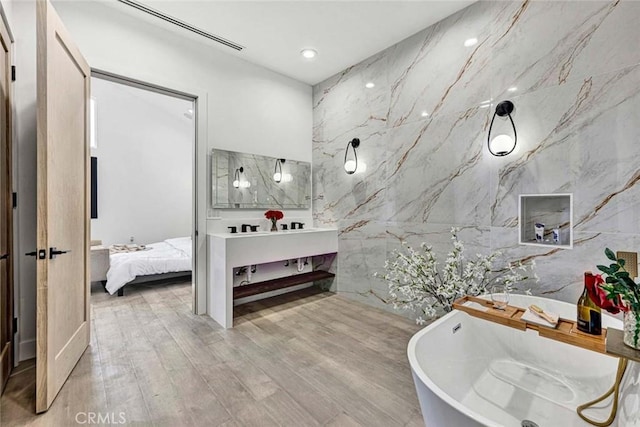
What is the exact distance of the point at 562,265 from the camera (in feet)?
6.81

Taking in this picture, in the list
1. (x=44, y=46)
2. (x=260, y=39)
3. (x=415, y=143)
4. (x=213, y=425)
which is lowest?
(x=213, y=425)

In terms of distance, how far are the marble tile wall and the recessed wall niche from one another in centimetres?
5

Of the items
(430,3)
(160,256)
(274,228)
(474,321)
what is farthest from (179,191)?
(474,321)

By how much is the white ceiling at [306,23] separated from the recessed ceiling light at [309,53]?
0.20 ft

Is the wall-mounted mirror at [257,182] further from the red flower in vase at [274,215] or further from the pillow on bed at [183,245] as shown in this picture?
the pillow on bed at [183,245]

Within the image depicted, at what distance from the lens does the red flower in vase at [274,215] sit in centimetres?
353

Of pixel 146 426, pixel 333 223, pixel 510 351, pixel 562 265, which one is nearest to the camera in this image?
pixel 146 426

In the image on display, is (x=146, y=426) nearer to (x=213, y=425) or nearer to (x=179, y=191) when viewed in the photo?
(x=213, y=425)

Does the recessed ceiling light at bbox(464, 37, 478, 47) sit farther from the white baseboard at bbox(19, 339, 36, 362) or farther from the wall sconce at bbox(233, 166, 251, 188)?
the white baseboard at bbox(19, 339, 36, 362)

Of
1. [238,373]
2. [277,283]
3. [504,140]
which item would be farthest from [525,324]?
[277,283]

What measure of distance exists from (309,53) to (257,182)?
1.66 m

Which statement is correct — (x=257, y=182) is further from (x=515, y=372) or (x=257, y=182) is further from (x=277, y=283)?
(x=515, y=372)

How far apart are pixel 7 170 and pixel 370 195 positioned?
124 inches

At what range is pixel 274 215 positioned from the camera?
3.54 meters
